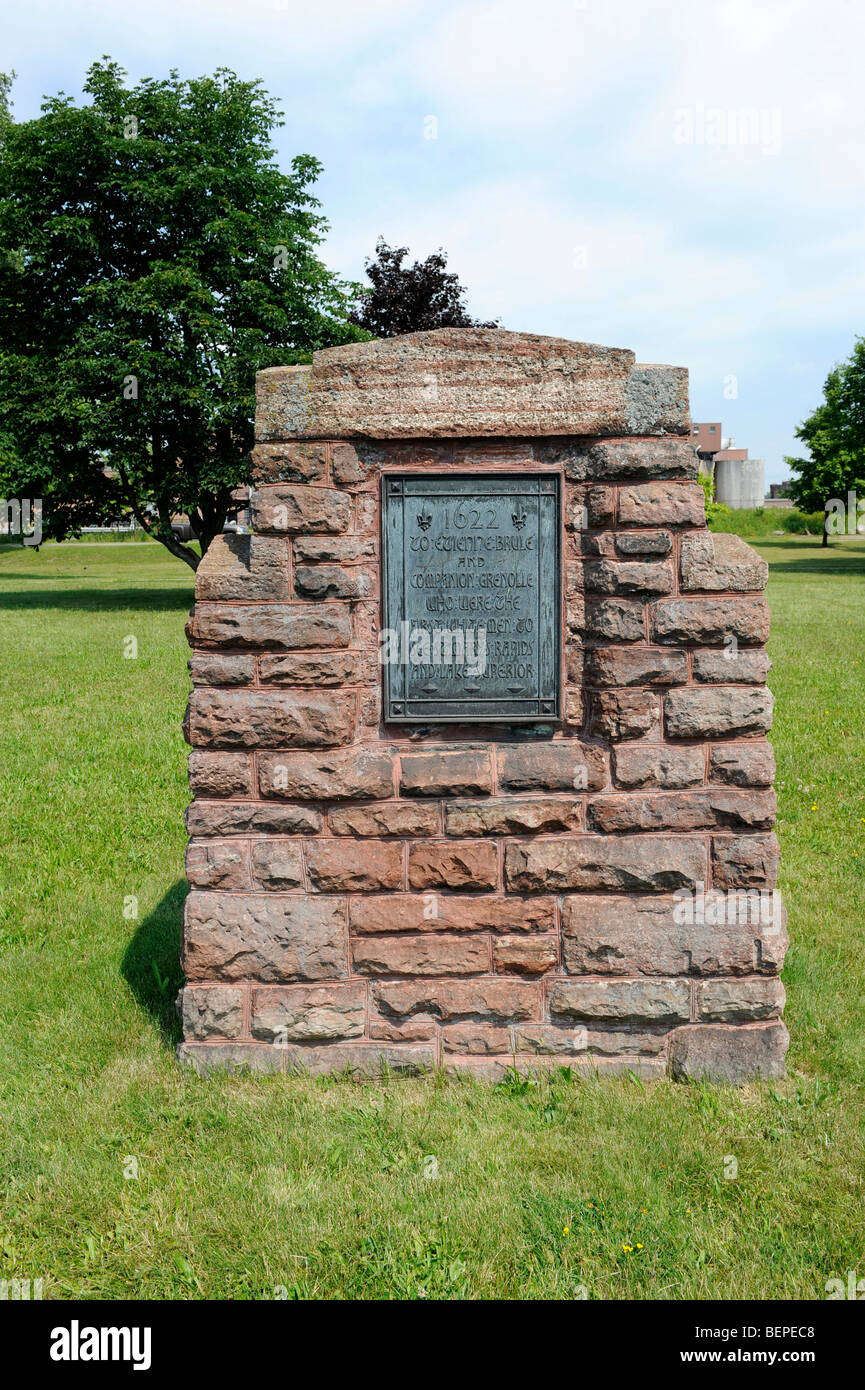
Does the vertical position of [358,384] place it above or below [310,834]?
above

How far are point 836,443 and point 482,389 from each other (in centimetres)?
4399

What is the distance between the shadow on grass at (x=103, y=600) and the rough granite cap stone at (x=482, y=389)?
1907cm

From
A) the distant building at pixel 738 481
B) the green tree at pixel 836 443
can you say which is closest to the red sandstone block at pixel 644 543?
the green tree at pixel 836 443

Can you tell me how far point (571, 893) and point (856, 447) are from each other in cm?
4276

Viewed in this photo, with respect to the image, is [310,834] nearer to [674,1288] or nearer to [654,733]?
[654,733]

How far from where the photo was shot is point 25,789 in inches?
310

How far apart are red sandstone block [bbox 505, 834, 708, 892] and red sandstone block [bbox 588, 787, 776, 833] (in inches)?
2.6

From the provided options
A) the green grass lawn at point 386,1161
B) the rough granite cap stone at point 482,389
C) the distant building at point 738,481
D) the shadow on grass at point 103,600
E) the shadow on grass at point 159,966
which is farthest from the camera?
the distant building at point 738,481

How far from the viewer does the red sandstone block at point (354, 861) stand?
3873mm

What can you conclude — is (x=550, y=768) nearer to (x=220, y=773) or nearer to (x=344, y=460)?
(x=220, y=773)

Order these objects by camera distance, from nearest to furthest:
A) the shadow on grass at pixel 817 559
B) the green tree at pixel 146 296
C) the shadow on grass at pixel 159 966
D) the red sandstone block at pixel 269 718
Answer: the red sandstone block at pixel 269 718 → the shadow on grass at pixel 159 966 → the green tree at pixel 146 296 → the shadow on grass at pixel 817 559

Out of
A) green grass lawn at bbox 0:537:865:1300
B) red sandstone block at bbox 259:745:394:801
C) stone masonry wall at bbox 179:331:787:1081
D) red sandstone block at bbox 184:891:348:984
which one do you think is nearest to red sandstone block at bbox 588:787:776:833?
stone masonry wall at bbox 179:331:787:1081

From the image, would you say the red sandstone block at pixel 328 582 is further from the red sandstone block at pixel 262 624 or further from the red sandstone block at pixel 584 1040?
the red sandstone block at pixel 584 1040

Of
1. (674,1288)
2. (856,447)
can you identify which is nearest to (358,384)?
(674,1288)
